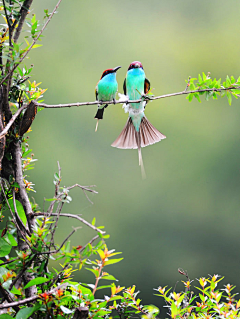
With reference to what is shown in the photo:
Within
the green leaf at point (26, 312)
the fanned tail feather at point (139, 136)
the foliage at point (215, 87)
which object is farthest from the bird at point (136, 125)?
the green leaf at point (26, 312)

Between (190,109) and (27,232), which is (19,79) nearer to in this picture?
(27,232)

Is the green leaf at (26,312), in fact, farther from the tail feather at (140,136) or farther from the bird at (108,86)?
the bird at (108,86)

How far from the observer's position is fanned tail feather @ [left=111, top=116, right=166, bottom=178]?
132 cm

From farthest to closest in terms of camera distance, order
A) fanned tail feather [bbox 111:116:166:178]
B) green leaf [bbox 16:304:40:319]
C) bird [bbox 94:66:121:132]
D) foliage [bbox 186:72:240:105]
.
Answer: bird [bbox 94:66:121:132], fanned tail feather [bbox 111:116:166:178], foliage [bbox 186:72:240:105], green leaf [bbox 16:304:40:319]

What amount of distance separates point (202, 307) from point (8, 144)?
74 centimetres

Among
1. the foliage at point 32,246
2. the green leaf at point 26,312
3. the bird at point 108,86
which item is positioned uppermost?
the bird at point 108,86

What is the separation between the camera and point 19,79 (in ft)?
2.69

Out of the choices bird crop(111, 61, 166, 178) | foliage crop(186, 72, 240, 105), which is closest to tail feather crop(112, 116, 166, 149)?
bird crop(111, 61, 166, 178)

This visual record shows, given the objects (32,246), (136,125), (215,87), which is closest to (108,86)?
(136,125)

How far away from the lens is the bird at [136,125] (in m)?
1.32

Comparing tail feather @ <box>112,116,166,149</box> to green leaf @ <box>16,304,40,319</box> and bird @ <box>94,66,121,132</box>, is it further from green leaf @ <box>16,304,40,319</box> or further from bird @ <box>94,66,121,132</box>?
green leaf @ <box>16,304,40,319</box>

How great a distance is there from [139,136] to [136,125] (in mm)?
60

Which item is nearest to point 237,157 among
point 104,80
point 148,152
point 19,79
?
point 148,152

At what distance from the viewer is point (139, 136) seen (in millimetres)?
1384
